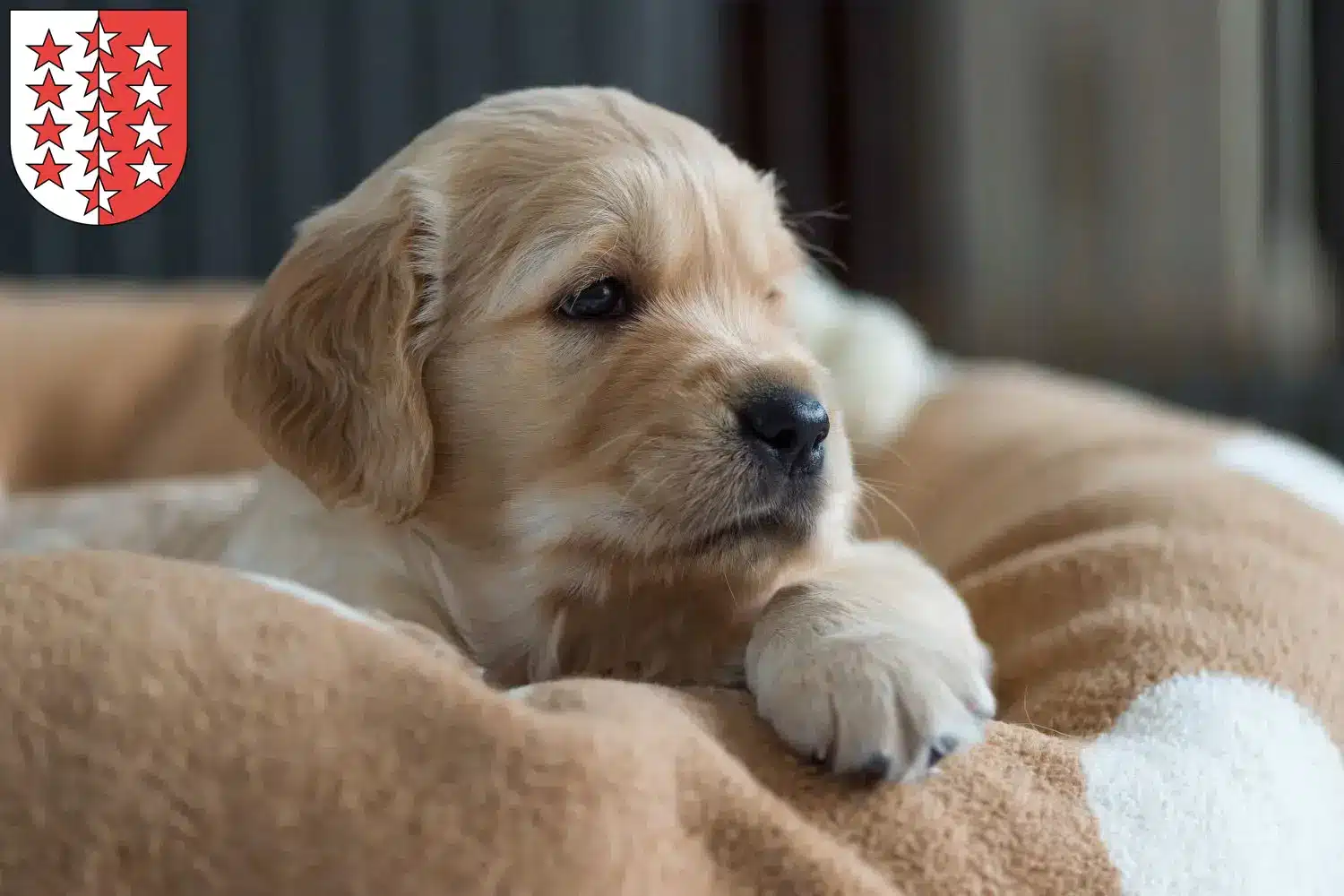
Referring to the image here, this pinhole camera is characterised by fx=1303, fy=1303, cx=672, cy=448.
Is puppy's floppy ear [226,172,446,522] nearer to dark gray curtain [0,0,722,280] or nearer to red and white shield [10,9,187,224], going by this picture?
red and white shield [10,9,187,224]

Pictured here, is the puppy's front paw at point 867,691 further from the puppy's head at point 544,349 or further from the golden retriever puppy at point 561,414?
the puppy's head at point 544,349

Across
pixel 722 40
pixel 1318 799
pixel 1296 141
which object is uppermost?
pixel 722 40

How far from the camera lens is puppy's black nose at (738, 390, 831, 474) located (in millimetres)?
1324

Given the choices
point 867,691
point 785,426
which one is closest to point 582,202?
point 785,426

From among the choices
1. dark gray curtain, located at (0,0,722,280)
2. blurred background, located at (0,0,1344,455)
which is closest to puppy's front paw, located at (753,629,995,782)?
blurred background, located at (0,0,1344,455)

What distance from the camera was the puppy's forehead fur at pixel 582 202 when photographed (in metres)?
1.50

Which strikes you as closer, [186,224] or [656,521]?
[656,521]

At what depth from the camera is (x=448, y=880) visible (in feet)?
2.85

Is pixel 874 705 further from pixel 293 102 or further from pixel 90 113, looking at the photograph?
pixel 293 102

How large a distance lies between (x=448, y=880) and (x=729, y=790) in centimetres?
23

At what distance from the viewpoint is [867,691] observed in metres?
1.08

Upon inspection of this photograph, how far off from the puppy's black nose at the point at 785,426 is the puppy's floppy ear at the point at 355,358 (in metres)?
0.39

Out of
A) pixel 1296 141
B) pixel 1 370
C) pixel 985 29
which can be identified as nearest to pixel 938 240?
pixel 985 29

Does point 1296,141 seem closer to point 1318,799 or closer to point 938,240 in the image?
point 938,240
